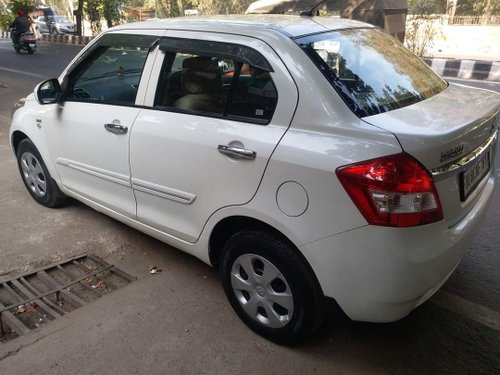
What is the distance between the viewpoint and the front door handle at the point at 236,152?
7.44 feet

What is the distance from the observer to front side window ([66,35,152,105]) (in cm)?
304

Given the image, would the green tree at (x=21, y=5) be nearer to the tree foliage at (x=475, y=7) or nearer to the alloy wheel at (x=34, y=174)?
the alloy wheel at (x=34, y=174)

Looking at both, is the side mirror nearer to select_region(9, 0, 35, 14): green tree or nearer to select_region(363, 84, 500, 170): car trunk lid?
select_region(363, 84, 500, 170): car trunk lid

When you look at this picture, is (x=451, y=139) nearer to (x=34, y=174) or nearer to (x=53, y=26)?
(x=34, y=174)

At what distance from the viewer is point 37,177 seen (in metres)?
4.16

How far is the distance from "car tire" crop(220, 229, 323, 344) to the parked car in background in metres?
28.1

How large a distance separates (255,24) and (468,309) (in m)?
2.12

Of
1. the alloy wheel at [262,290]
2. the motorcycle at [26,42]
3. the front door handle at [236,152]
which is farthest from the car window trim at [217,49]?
the motorcycle at [26,42]

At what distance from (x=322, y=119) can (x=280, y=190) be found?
39 centimetres

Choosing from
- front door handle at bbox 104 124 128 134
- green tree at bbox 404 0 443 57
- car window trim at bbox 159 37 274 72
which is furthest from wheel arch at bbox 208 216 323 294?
green tree at bbox 404 0 443 57

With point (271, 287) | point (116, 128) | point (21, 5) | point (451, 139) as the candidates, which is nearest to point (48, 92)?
point (116, 128)

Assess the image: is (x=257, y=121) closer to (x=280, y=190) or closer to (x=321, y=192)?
(x=280, y=190)

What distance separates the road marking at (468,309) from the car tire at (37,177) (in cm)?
322

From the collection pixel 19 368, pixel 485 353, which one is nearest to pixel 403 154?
pixel 485 353
